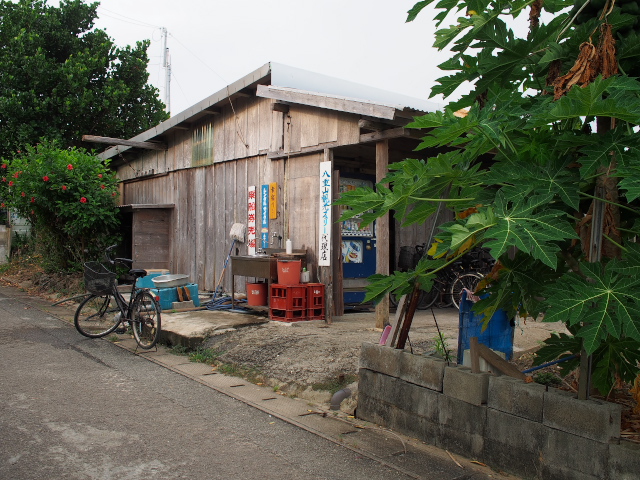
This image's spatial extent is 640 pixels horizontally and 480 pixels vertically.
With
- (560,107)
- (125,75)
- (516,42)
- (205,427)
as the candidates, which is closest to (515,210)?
(560,107)

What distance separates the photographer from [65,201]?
14.8 meters

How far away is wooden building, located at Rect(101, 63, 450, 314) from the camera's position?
370 inches

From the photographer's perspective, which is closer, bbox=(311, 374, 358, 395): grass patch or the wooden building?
bbox=(311, 374, 358, 395): grass patch

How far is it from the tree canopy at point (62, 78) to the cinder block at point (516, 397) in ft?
64.0

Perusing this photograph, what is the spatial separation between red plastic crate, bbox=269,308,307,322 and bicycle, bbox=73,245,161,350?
6.43ft

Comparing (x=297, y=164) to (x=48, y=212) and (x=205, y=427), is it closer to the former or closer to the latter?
(x=205, y=427)

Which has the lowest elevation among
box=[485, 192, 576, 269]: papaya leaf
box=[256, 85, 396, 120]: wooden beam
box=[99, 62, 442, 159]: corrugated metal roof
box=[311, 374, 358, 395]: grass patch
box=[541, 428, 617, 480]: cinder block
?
box=[311, 374, 358, 395]: grass patch

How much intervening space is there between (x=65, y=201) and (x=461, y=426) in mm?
13273

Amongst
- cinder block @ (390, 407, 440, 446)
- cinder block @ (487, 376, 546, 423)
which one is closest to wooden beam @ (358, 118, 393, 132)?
cinder block @ (390, 407, 440, 446)

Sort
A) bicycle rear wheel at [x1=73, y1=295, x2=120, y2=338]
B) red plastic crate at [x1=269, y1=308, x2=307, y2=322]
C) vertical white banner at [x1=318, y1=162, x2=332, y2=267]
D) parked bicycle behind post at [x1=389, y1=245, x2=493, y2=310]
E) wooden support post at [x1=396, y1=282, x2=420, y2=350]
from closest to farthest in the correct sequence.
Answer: wooden support post at [x1=396, y1=282, x2=420, y2=350]
bicycle rear wheel at [x1=73, y1=295, x2=120, y2=338]
red plastic crate at [x1=269, y1=308, x2=307, y2=322]
vertical white banner at [x1=318, y1=162, x2=332, y2=267]
parked bicycle behind post at [x1=389, y1=245, x2=493, y2=310]

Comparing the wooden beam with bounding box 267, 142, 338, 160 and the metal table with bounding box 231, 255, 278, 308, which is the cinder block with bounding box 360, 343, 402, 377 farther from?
the wooden beam with bounding box 267, 142, 338, 160

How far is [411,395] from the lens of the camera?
4656 millimetres

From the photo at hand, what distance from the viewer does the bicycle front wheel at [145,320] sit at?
820cm

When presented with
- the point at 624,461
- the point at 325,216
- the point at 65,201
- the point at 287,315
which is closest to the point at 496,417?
the point at 624,461
